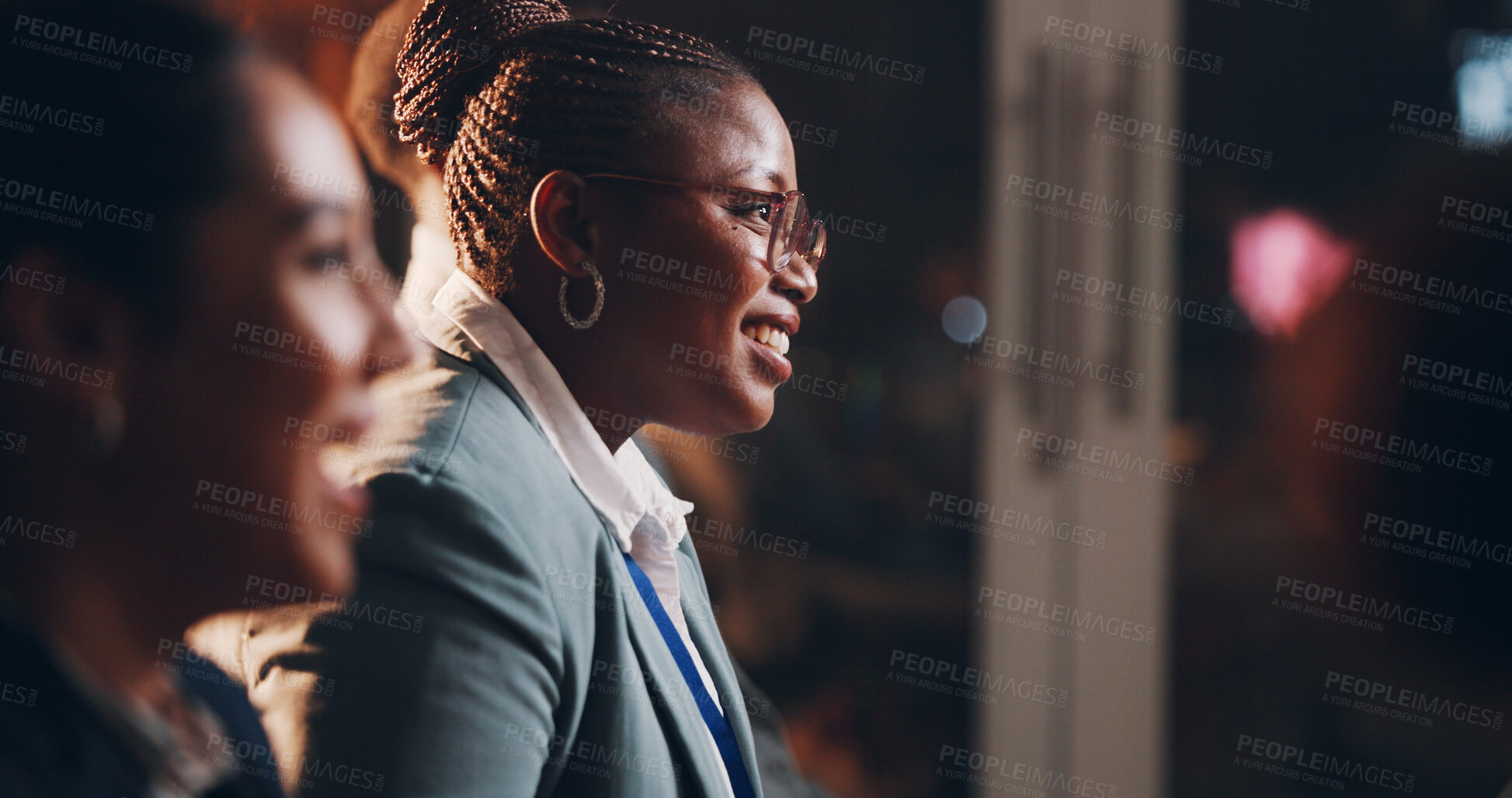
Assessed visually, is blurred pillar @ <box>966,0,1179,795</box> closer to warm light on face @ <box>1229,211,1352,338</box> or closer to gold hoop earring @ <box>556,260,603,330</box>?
warm light on face @ <box>1229,211,1352,338</box>

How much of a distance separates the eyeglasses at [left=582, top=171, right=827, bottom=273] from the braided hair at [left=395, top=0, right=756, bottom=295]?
0.05 meters

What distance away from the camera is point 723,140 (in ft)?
2.79

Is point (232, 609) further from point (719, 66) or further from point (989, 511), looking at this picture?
point (989, 511)

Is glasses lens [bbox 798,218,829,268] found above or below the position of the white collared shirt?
above

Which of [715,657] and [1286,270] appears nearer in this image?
[715,657]

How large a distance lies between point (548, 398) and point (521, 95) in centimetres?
28

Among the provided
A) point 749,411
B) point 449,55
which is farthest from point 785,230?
point 449,55

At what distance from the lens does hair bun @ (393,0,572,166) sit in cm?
87

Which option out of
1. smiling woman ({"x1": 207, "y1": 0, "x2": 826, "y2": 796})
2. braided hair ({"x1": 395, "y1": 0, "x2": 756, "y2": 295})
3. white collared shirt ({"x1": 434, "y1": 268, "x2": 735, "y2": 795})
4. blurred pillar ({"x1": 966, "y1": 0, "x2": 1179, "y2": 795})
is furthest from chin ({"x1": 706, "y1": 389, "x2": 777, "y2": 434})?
blurred pillar ({"x1": 966, "y1": 0, "x2": 1179, "y2": 795})

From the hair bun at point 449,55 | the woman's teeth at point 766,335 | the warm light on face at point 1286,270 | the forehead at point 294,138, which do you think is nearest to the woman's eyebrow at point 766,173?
the woman's teeth at point 766,335

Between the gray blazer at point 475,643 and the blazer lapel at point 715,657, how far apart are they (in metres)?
0.08

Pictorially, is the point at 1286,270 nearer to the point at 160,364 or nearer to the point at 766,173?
the point at 766,173

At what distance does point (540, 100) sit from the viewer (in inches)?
33.1

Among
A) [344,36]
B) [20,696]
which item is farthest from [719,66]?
[20,696]
